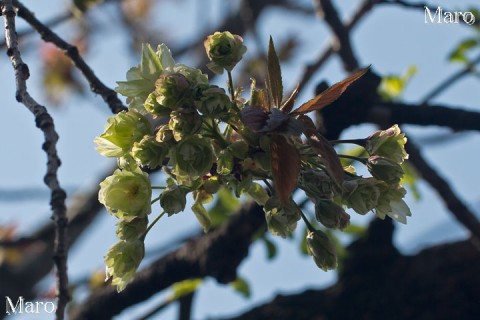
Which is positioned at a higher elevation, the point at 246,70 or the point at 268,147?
the point at 246,70

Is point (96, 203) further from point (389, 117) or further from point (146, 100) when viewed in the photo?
point (146, 100)

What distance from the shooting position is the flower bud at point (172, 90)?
1.25 metres

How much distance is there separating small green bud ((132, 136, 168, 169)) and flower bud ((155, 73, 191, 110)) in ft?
0.22

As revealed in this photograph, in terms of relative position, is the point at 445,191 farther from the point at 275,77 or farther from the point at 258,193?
the point at 275,77

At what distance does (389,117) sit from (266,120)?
1017 mm

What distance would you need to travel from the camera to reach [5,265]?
3.54 metres

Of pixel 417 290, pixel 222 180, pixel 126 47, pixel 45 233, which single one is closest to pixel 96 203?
pixel 45 233

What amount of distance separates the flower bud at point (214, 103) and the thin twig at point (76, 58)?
45 cm

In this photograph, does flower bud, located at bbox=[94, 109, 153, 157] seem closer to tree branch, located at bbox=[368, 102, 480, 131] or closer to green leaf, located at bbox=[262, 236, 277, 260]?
tree branch, located at bbox=[368, 102, 480, 131]

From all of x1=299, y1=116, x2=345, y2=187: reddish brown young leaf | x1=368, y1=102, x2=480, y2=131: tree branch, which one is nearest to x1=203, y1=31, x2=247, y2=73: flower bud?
x1=299, y1=116, x2=345, y2=187: reddish brown young leaf

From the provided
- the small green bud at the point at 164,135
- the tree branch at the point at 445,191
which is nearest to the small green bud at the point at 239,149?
the small green bud at the point at 164,135

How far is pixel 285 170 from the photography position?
1.19 meters

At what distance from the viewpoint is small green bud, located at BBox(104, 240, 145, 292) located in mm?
1407

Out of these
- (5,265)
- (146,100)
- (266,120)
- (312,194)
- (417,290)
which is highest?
(5,265)
